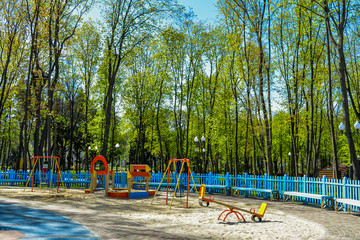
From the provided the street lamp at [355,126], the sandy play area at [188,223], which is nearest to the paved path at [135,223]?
the sandy play area at [188,223]

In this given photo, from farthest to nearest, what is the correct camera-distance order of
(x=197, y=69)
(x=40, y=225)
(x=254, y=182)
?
(x=197, y=69) → (x=254, y=182) → (x=40, y=225)

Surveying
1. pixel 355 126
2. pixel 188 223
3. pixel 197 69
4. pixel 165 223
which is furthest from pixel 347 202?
pixel 197 69

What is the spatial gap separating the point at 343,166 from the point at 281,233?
37017 millimetres

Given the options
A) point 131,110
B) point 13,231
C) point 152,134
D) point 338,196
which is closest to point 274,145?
point 152,134

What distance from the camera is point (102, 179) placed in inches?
925

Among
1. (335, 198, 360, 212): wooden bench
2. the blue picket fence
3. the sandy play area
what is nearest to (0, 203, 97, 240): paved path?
the sandy play area

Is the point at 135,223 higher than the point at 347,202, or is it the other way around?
the point at 347,202

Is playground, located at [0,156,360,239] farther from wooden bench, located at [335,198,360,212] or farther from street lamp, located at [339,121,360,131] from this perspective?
street lamp, located at [339,121,360,131]

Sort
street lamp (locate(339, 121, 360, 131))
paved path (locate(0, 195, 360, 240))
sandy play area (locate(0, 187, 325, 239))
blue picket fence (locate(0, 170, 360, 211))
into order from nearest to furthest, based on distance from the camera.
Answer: paved path (locate(0, 195, 360, 240)) < sandy play area (locate(0, 187, 325, 239)) < blue picket fence (locate(0, 170, 360, 211)) < street lamp (locate(339, 121, 360, 131))

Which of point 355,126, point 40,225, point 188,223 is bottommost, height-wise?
point 188,223

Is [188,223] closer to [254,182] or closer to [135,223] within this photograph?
[135,223]

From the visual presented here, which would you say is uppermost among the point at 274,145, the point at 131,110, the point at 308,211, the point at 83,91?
the point at 83,91

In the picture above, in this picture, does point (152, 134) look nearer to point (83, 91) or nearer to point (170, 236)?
point (83, 91)

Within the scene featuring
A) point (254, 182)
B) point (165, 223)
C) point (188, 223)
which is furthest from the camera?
point (254, 182)
